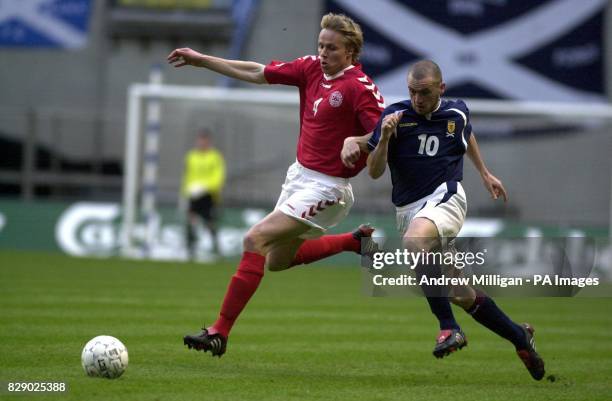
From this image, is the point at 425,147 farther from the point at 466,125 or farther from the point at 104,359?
the point at 104,359

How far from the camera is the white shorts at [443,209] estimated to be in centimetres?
741

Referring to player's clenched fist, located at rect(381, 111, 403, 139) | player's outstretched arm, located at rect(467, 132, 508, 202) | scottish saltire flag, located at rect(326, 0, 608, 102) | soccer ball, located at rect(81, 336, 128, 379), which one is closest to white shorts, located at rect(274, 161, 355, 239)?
player's outstretched arm, located at rect(467, 132, 508, 202)

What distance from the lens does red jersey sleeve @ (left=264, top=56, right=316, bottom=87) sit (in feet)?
27.3

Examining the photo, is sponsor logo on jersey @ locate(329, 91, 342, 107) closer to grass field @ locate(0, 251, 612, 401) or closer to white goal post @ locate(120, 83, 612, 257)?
grass field @ locate(0, 251, 612, 401)

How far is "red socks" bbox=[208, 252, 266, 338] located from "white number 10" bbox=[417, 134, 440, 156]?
1323mm

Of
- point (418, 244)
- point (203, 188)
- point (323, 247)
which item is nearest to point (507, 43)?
point (203, 188)

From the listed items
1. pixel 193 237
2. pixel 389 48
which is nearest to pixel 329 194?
pixel 193 237

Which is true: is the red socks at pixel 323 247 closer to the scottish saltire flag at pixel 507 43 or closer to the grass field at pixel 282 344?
the grass field at pixel 282 344

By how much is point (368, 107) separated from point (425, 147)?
0.58 m

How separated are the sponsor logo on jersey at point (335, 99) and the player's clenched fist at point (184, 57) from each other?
38.0 inches

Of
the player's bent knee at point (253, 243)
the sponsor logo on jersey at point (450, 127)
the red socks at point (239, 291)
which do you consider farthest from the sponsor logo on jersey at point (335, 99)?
the red socks at point (239, 291)

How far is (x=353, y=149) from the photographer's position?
24.0 feet

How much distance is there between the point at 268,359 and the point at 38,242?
535 inches

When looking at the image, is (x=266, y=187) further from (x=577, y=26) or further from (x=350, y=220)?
(x=577, y=26)
